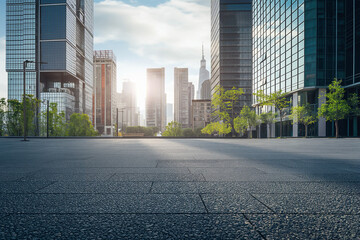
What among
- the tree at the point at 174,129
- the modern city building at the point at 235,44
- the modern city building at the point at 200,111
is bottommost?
the tree at the point at 174,129

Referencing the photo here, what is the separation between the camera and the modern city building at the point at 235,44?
269 feet

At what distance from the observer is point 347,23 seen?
122ft

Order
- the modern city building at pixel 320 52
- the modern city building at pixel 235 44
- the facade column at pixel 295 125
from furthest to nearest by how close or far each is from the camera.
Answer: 1. the modern city building at pixel 235 44
2. the facade column at pixel 295 125
3. the modern city building at pixel 320 52

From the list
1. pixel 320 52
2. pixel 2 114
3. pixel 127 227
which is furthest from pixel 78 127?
pixel 127 227

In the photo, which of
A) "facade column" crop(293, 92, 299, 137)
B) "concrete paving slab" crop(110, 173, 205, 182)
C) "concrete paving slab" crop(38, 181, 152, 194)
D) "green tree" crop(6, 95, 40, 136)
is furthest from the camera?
"green tree" crop(6, 95, 40, 136)

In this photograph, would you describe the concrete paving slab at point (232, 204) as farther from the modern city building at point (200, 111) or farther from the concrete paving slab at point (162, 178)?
the modern city building at point (200, 111)

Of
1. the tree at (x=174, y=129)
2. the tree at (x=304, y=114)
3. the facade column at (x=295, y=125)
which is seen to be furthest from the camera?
the tree at (x=174, y=129)

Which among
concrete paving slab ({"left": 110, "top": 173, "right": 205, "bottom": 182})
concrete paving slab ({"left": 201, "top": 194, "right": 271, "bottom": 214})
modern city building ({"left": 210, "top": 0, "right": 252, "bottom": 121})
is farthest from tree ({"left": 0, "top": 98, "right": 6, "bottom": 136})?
modern city building ({"left": 210, "top": 0, "right": 252, "bottom": 121})

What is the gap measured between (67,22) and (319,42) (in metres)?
100.0

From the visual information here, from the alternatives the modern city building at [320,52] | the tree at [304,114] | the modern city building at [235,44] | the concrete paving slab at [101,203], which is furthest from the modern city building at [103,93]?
the concrete paving slab at [101,203]

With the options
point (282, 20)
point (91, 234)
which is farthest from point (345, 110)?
point (91, 234)

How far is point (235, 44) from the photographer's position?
82.4 meters

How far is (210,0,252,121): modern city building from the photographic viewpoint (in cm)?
8206

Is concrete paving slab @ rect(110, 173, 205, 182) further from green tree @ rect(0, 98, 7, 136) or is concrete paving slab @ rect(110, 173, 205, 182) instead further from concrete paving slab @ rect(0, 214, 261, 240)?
green tree @ rect(0, 98, 7, 136)
